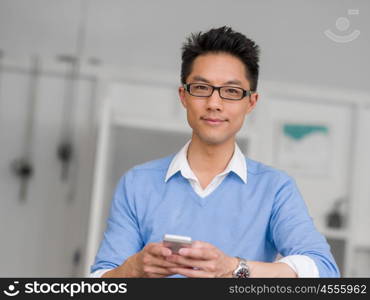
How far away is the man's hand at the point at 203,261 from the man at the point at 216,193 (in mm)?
108

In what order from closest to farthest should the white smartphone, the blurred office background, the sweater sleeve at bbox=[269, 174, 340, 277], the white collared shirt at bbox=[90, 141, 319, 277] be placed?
the white smartphone → the sweater sleeve at bbox=[269, 174, 340, 277] → the white collared shirt at bbox=[90, 141, 319, 277] → the blurred office background

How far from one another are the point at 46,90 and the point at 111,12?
52cm

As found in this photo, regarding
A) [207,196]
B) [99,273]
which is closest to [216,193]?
[207,196]

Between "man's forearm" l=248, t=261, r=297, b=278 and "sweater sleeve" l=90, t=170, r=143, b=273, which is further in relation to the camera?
"sweater sleeve" l=90, t=170, r=143, b=273

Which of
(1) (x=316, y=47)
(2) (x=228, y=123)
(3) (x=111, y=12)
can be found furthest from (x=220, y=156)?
(1) (x=316, y=47)

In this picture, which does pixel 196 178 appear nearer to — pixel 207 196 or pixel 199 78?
pixel 207 196

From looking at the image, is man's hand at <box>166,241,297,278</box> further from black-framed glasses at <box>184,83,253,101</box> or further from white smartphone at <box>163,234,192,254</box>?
black-framed glasses at <box>184,83,253,101</box>

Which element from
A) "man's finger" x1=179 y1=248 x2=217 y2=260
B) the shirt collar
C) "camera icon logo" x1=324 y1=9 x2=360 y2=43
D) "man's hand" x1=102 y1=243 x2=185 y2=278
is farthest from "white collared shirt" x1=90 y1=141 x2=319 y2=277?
"camera icon logo" x1=324 y1=9 x2=360 y2=43

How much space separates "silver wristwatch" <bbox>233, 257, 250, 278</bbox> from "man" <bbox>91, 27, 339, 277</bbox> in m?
0.09

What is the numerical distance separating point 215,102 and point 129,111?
5.79 feet

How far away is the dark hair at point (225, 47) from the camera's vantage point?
3.04 ft

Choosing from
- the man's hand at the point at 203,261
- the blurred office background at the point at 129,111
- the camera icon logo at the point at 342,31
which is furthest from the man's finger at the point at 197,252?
the blurred office background at the point at 129,111

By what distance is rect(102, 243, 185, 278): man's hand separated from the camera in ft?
2.51

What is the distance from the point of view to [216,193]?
95 centimetres
